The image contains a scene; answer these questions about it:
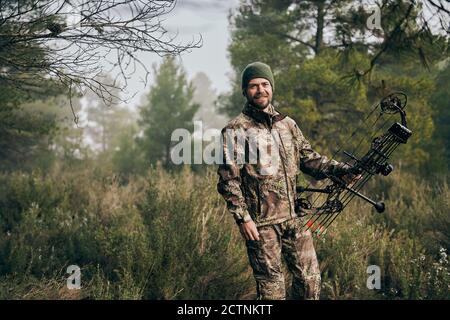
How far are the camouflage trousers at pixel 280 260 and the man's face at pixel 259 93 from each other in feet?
3.14

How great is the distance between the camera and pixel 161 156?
16.2 m

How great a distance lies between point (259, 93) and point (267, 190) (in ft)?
2.53

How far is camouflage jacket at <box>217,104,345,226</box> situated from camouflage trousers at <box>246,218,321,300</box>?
102 millimetres

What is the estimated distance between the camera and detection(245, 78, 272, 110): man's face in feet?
10.5

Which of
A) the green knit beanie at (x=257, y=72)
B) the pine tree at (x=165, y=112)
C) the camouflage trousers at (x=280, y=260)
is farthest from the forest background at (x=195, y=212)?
the pine tree at (x=165, y=112)

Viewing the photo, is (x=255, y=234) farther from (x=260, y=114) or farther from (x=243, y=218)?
(x=260, y=114)

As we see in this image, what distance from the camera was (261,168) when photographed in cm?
316

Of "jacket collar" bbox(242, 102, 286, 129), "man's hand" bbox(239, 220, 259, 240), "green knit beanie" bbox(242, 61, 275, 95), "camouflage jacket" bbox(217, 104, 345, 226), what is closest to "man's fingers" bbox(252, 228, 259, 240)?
"man's hand" bbox(239, 220, 259, 240)

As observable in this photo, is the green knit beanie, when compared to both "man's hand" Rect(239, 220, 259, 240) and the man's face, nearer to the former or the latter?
the man's face

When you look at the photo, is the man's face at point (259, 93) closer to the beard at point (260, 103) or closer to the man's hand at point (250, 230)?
the beard at point (260, 103)

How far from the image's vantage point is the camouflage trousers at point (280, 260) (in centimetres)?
306

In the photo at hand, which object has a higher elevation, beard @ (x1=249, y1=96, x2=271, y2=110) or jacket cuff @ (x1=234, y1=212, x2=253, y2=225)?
beard @ (x1=249, y1=96, x2=271, y2=110)

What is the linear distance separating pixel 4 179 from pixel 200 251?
8.23 m
